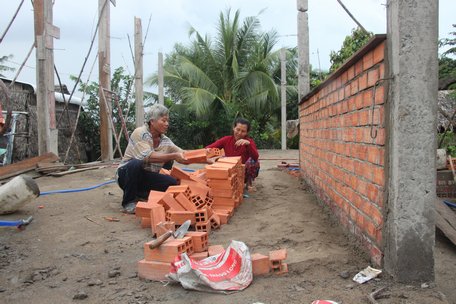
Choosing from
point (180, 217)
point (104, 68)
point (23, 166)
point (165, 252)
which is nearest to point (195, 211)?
point (180, 217)

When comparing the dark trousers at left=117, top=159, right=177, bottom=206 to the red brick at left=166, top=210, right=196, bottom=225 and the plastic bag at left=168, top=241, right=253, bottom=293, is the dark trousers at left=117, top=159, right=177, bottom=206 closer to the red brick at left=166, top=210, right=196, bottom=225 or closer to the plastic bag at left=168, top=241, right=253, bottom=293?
the red brick at left=166, top=210, right=196, bottom=225

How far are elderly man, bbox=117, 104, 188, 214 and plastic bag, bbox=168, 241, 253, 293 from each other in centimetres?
198

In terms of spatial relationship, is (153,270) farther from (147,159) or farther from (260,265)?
(147,159)

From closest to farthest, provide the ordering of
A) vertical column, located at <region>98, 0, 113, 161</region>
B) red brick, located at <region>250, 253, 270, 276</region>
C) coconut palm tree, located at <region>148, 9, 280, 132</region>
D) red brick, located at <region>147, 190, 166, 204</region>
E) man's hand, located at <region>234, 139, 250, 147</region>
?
red brick, located at <region>250, 253, 270, 276</region>, red brick, located at <region>147, 190, 166, 204</region>, man's hand, located at <region>234, 139, 250, 147</region>, vertical column, located at <region>98, 0, 113, 161</region>, coconut palm tree, located at <region>148, 9, 280, 132</region>

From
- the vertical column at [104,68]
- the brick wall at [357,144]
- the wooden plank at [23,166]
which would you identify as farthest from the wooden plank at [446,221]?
the vertical column at [104,68]

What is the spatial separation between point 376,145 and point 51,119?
23.0 feet

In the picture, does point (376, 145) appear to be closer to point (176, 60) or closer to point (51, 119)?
point (51, 119)

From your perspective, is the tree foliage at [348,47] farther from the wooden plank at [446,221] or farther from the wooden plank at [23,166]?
the wooden plank at [446,221]

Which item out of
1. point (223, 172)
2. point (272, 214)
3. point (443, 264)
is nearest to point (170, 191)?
point (223, 172)

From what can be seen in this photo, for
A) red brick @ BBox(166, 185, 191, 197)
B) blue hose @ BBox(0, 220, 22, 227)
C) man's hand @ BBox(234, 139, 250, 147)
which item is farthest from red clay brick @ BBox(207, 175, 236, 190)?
blue hose @ BBox(0, 220, 22, 227)

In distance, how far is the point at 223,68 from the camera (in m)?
17.3

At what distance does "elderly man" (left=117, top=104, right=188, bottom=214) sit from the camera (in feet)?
14.2

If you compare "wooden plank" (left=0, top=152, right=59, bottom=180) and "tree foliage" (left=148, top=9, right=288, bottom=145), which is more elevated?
"tree foliage" (left=148, top=9, right=288, bottom=145)

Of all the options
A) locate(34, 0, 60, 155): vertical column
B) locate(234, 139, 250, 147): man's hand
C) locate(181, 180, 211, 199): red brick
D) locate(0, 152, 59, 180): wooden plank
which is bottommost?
locate(181, 180, 211, 199): red brick
